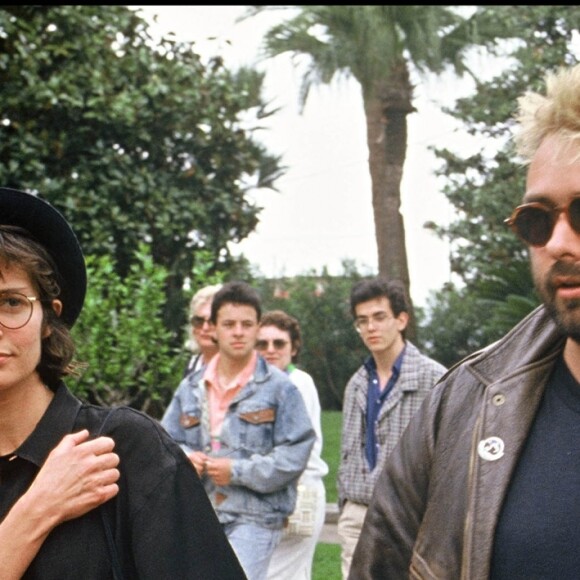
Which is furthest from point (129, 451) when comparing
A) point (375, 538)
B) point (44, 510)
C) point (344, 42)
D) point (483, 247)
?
point (483, 247)

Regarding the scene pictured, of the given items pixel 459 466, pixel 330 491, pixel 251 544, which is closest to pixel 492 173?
pixel 330 491

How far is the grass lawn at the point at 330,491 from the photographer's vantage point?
10.5 meters

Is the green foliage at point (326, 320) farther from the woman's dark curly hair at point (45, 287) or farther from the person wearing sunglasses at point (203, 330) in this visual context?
the woman's dark curly hair at point (45, 287)

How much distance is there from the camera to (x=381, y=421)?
279 inches

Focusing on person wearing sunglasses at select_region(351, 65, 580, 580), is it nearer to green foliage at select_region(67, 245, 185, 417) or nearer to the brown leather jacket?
the brown leather jacket

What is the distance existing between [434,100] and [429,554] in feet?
54.7

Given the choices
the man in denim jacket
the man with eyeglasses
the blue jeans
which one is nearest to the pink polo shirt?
the man in denim jacket

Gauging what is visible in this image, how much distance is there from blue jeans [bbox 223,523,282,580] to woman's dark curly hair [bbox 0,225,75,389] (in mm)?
3501

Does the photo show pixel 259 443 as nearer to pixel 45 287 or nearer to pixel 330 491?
pixel 45 287

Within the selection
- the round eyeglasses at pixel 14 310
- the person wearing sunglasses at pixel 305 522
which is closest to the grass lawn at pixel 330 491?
the person wearing sunglasses at pixel 305 522

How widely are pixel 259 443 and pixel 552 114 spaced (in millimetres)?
4254

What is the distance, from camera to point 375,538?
106 inches

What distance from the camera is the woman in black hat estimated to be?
2797 mm

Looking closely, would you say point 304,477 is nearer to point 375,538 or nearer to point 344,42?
point 375,538
